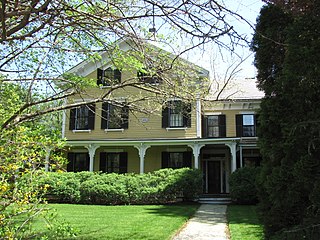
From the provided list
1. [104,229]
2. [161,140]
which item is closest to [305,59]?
[104,229]

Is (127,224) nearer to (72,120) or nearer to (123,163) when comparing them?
(123,163)

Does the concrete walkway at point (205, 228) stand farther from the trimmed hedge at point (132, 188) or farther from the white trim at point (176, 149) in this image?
the white trim at point (176, 149)

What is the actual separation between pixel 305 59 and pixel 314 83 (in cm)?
37

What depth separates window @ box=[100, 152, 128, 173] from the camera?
18.7 meters

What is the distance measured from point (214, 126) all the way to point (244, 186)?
230 inches

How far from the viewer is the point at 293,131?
15.3 ft

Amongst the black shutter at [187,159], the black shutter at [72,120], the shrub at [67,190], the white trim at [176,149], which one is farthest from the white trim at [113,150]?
the shrub at [67,190]

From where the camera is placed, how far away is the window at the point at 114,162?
1867 centimetres

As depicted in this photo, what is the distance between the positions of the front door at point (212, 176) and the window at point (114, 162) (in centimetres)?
460

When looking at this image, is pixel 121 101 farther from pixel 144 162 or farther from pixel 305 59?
pixel 144 162

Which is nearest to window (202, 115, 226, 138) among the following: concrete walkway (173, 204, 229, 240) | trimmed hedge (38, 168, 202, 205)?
trimmed hedge (38, 168, 202, 205)

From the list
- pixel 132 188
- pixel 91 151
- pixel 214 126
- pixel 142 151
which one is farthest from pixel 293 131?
pixel 214 126

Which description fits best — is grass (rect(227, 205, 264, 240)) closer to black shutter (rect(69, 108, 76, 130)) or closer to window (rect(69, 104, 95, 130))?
window (rect(69, 104, 95, 130))

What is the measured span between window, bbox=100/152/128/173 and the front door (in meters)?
4.60
